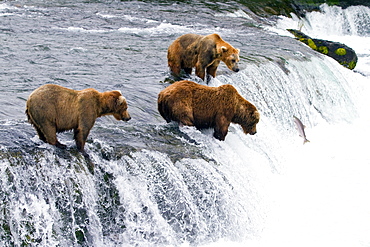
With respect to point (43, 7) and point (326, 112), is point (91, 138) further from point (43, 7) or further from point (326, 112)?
point (43, 7)

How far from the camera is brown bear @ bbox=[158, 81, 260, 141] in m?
6.89

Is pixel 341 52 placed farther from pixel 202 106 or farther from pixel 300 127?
pixel 202 106

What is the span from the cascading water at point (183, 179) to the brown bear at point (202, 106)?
0.19m

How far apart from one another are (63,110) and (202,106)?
2.25 meters

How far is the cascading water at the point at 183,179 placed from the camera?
Answer: 5.36m

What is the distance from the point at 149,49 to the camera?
40.4 ft

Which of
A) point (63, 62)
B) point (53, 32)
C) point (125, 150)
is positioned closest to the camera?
point (125, 150)

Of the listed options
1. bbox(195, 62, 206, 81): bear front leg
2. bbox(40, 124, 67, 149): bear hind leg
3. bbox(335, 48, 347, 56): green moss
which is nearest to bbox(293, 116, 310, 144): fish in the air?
bbox(195, 62, 206, 81): bear front leg

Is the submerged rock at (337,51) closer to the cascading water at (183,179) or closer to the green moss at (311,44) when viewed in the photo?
the green moss at (311,44)

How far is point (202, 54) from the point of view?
859cm

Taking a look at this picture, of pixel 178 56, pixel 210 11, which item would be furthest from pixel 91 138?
pixel 210 11

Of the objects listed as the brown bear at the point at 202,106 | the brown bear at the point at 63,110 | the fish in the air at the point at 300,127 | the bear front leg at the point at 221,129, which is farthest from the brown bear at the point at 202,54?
the brown bear at the point at 63,110

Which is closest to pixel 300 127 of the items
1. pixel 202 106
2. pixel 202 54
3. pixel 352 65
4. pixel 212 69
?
pixel 212 69

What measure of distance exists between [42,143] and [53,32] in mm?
8606
